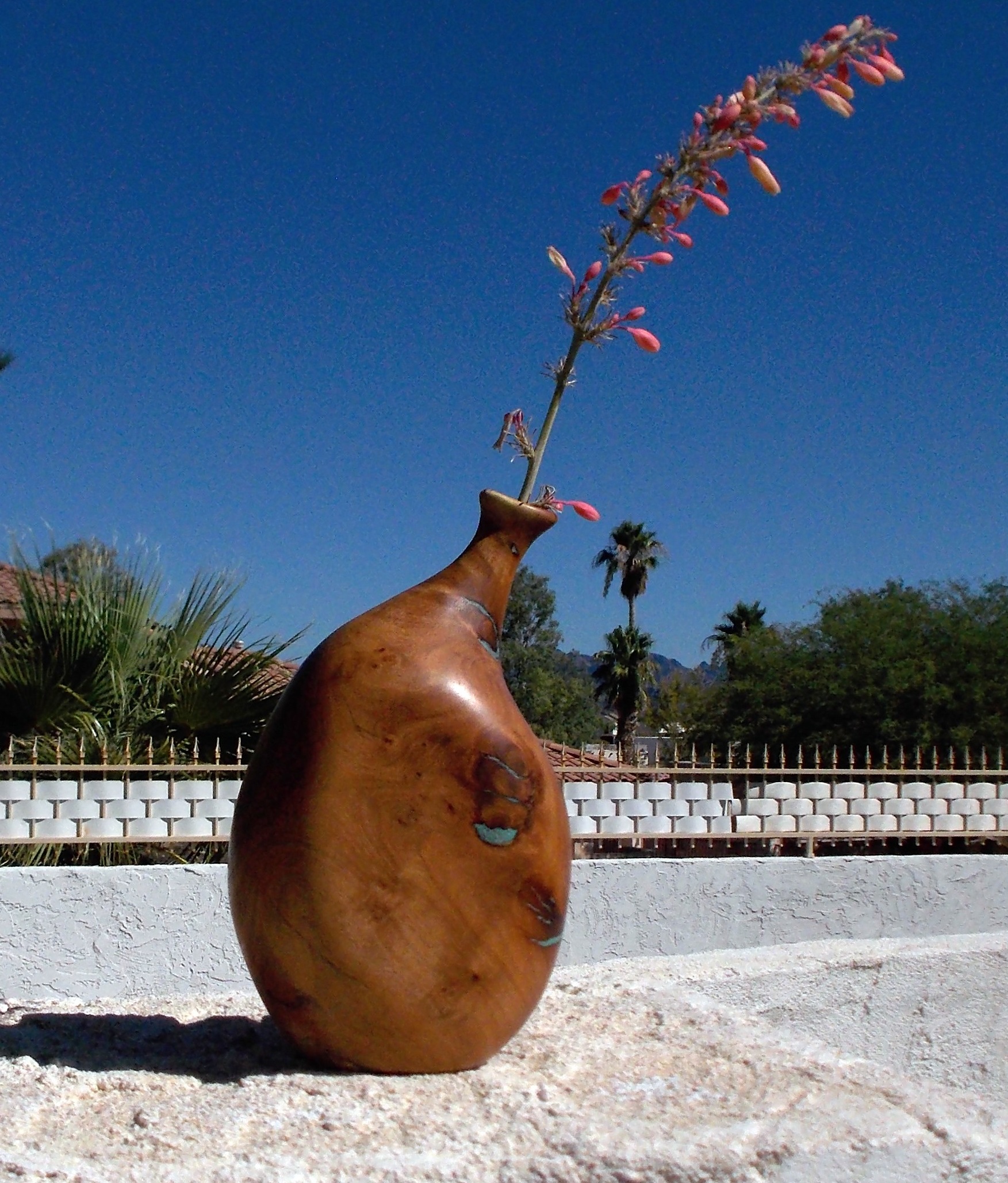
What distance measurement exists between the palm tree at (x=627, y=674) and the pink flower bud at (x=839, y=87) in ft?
118

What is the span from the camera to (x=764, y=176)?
309 cm

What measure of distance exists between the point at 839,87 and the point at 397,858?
2198mm

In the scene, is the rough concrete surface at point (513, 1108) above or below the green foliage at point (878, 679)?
below

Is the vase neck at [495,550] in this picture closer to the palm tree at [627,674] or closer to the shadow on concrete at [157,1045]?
the shadow on concrete at [157,1045]

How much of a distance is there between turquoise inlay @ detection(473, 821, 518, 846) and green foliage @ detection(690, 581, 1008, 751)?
15.5 meters

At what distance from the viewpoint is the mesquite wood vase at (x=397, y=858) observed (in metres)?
3.17

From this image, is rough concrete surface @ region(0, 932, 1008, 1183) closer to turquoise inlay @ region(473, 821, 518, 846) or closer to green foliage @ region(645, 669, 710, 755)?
turquoise inlay @ region(473, 821, 518, 846)

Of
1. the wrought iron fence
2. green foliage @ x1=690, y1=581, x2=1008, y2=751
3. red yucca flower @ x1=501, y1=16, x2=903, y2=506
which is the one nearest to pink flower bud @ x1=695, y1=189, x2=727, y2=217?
red yucca flower @ x1=501, y1=16, x2=903, y2=506

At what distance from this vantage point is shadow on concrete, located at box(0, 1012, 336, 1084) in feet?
11.5

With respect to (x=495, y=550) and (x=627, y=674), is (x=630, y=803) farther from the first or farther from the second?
(x=627, y=674)

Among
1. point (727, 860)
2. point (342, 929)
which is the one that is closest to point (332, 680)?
point (342, 929)

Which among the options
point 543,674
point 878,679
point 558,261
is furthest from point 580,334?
point 543,674

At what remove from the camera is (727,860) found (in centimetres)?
802

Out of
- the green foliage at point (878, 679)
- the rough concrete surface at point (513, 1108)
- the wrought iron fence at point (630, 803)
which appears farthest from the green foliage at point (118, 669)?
the green foliage at point (878, 679)
